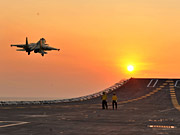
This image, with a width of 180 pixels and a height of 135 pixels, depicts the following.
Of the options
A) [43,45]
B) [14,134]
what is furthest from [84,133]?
[43,45]

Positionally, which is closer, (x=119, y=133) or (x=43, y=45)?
(x=119, y=133)

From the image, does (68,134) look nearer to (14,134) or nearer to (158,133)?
(14,134)

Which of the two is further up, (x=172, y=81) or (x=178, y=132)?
(x=172, y=81)

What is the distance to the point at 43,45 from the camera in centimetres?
5219

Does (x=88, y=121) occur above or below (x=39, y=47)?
below

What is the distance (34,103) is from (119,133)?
3375cm

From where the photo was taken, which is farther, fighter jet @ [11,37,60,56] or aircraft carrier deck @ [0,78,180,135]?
fighter jet @ [11,37,60,56]

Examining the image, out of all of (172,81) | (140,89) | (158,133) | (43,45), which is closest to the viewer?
(158,133)

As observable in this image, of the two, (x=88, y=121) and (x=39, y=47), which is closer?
(x=88, y=121)

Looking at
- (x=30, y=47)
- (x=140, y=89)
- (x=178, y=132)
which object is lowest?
(x=178, y=132)

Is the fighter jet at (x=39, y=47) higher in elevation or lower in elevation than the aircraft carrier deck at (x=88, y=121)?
higher

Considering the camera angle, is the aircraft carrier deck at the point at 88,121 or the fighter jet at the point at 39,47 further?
the fighter jet at the point at 39,47

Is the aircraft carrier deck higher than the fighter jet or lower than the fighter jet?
lower

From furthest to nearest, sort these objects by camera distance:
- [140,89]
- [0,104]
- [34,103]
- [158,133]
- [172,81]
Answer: [172,81] → [140,89] → [34,103] → [0,104] → [158,133]
